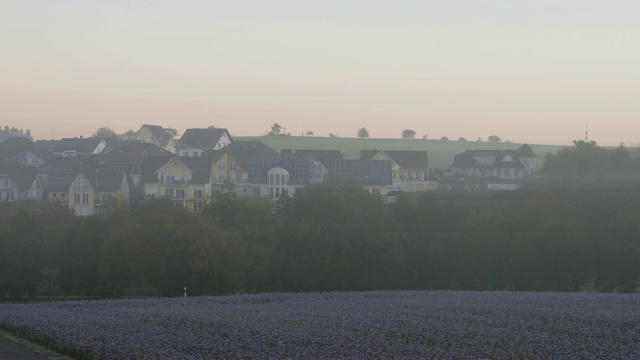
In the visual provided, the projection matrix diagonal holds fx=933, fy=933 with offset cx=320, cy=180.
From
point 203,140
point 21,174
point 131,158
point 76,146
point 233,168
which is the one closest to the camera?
point 21,174

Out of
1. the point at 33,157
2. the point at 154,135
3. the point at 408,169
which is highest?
the point at 154,135

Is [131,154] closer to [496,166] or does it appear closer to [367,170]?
[367,170]

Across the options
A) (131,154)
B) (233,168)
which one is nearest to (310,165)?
(233,168)

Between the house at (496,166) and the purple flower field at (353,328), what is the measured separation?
9067 cm

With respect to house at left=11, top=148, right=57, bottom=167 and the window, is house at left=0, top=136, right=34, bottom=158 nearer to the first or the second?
house at left=11, top=148, right=57, bottom=167

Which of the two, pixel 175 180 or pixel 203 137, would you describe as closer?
pixel 175 180

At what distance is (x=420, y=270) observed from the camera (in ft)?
223

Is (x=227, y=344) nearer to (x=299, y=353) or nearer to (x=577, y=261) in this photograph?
(x=299, y=353)

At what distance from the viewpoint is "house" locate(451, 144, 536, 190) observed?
422ft

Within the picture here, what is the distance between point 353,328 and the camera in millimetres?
25797

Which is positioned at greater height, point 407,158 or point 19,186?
point 407,158

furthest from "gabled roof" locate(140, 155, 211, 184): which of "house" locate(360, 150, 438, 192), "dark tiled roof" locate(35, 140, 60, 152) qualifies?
"dark tiled roof" locate(35, 140, 60, 152)

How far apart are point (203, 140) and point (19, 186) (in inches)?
1859

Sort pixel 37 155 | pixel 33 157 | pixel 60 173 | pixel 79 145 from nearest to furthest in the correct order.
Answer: pixel 60 173 → pixel 33 157 → pixel 37 155 → pixel 79 145
